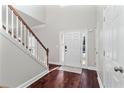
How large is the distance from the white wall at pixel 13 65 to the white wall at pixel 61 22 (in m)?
3.04

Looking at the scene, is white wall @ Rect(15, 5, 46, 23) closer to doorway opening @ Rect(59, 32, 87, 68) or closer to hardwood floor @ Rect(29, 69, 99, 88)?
doorway opening @ Rect(59, 32, 87, 68)

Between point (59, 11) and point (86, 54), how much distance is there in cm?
245

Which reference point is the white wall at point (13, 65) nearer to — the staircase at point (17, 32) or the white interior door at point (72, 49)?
the staircase at point (17, 32)

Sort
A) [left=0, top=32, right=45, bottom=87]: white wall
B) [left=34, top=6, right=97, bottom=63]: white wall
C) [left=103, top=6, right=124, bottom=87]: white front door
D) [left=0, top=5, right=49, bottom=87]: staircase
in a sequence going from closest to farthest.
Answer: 1. [left=103, top=6, right=124, bottom=87]: white front door
2. [left=0, top=32, right=45, bottom=87]: white wall
3. [left=0, top=5, right=49, bottom=87]: staircase
4. [left=34, top=6, right=97, bottom=63]: white wall

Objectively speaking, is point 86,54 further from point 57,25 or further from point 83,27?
point 57,25

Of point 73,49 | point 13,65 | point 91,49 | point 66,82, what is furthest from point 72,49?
point 13,65

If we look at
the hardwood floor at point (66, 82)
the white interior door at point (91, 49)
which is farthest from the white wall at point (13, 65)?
the white interior door at point (91, 49)

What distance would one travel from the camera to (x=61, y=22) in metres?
5.93

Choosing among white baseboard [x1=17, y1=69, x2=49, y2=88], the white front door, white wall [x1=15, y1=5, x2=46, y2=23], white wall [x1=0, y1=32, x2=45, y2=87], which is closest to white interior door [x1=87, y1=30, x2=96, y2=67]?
white baseboard [x1=17, y1=69, x2=49, y2=88]

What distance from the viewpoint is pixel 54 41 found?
612 cm

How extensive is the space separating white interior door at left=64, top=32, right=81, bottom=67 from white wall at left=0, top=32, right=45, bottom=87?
284 cm

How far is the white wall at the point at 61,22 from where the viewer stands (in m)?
5.27

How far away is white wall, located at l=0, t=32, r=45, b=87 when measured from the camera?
6.72 ft
